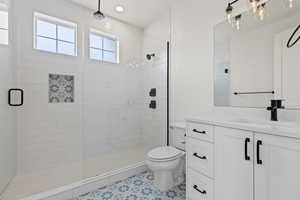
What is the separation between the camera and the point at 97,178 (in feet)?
6.18

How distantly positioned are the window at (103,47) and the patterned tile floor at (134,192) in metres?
1.95

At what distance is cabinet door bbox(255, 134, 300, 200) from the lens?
83 centimetres

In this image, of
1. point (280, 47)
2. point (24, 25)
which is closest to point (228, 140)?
point (280, 47)

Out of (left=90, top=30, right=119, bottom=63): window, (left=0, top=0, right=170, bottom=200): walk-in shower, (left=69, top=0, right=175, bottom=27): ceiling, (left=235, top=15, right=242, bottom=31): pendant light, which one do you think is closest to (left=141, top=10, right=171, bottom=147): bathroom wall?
(left=0, top=0, right=170, bottom=200): walk-in shower

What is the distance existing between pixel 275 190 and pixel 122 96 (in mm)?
2471

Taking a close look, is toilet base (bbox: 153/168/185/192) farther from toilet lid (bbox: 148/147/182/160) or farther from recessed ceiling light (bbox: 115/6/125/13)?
recessed ceiling light (bbox: 115/6/125/13)

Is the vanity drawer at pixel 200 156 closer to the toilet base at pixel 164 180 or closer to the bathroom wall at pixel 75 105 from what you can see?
the toilet base at pixel 164 180

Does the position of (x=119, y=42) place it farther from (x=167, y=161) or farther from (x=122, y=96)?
(x=167, y=161)

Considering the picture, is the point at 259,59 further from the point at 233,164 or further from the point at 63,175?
the point at 63,175

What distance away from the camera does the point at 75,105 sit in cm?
247

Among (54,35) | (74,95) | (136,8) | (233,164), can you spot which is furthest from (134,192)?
(136,8)

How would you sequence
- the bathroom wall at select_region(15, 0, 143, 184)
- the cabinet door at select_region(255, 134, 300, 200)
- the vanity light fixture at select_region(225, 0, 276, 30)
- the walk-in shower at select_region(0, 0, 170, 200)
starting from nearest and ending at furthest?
the cabinet door at select_region(255, 134, 300, 200) < the vanity light fixture at select_region(225, 0, 276, 30) < the walk-in shower at select_region(0, 0, 170, 200) < the bathroom wall at select_region(15, 0, 143, 184)

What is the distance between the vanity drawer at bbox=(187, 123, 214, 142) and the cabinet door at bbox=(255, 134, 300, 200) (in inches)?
13.2

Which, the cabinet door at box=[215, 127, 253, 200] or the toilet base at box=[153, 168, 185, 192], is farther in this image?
the toilet base at box=[153, 168, 185, 192]
